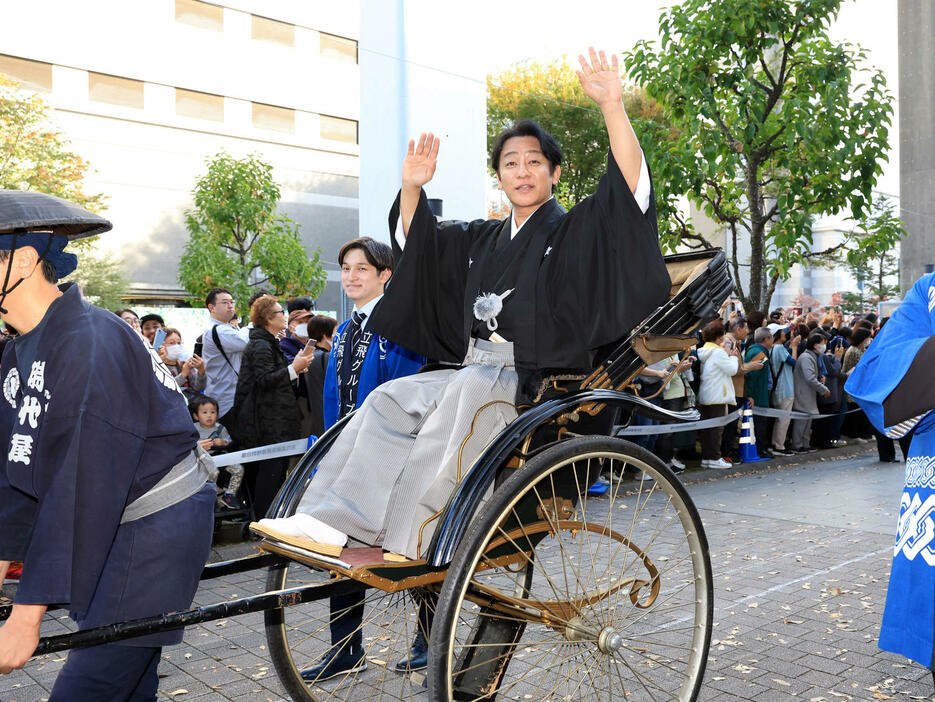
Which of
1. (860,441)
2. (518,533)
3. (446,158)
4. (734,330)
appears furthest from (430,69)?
(860,441)

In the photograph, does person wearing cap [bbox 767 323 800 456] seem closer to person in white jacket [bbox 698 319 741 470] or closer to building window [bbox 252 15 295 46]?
person in white jacket [bbox 698 319 741 470]

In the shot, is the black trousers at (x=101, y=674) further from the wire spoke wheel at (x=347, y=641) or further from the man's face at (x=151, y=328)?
the man's face at (x=151, y=328)

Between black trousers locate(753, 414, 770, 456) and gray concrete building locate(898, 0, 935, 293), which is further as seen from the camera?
gray concrete building locate(898, 0, 935, 293)

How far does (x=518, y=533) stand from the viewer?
2.65 meters

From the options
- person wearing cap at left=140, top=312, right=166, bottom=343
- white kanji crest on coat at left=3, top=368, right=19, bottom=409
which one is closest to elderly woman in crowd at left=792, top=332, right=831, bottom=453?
person wearing cap at left=140, top=312, right=166, bottom=343

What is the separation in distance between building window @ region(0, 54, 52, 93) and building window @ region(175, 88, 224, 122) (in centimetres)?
371

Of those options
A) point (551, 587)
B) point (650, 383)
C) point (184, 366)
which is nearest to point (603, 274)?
point (551, 587)

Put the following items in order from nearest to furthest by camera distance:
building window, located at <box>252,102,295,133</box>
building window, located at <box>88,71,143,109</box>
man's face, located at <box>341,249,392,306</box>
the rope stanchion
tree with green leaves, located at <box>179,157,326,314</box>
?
man's face, located at <box>341,249,392,306</box> < the rope stanchion < tree with green leaves, located at <box>179,157,326,314</box> < building window, located at <box>88,71,143,109</box> < building window, located at <box>252,102,295,133</box>

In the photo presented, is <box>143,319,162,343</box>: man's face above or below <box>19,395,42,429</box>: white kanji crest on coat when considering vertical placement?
above

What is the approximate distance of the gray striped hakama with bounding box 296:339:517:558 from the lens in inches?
101

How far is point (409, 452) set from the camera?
2756mm

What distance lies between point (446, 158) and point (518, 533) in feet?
20.4

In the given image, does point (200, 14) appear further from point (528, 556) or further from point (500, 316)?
point (528, 556)

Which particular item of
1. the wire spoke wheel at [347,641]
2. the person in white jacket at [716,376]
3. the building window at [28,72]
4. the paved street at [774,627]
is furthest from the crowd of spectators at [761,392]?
the building window at [28,72]
